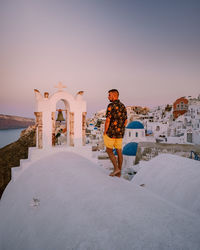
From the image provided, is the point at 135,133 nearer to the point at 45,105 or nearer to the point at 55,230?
the point at 45,105

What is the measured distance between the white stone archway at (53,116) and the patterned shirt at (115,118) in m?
2.54

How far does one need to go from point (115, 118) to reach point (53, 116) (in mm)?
2782

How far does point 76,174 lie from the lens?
3656 millimetres

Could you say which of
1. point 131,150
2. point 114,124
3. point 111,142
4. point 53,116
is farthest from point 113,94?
point 131,150

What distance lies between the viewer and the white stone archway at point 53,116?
5.62m

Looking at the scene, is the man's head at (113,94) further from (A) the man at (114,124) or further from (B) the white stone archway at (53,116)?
(B) the white stone archway at (53,116)

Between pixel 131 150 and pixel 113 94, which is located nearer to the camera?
pixel 113 94

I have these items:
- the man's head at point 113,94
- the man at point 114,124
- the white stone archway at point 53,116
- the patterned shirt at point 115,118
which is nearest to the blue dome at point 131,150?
the white stone archway at point 53,116

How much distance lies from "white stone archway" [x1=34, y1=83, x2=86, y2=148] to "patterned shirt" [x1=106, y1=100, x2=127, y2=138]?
2.54 m

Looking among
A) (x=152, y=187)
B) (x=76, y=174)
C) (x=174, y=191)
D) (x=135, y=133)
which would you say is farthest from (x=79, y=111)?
(x=135, y=133)

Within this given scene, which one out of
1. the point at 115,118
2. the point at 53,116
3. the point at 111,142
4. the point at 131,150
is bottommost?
the point at 131,150

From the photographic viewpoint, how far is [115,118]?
3660 millimetres

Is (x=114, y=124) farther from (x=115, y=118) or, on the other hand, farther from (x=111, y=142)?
(x=111, y=142)

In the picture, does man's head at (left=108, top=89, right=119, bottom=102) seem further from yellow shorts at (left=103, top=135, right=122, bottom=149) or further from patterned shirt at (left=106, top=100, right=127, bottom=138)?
yellow shorts at (left=103, top=135, right=122, bottom=149)
